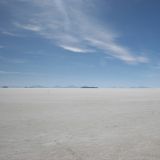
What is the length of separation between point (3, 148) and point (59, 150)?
5.32 feet

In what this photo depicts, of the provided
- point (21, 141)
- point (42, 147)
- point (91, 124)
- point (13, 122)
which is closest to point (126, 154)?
point (42, 147)

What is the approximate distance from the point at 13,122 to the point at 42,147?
4.70 meters

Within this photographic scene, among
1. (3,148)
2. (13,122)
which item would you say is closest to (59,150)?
(3,148)

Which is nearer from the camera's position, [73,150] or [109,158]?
[109,158]

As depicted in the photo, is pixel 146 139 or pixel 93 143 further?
pixel 146 139

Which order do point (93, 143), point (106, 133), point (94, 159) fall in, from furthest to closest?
point (106, 133)
point (93, 143)
point (94, 159)

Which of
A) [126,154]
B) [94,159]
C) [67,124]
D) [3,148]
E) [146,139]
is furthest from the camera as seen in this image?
[67,124]

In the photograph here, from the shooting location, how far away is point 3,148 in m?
6.74

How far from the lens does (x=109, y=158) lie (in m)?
5.92

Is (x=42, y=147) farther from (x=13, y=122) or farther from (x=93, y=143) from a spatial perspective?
(x=13, y=122)

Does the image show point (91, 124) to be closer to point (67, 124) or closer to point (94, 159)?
point (67, 124)

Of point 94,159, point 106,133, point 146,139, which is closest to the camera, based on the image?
point 94,159

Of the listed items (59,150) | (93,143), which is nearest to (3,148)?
(59,150)

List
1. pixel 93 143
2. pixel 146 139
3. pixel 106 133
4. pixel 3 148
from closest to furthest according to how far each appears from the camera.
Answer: pixel 3 148
pixel 93 143
pixel 146 139
pixel 106 133
